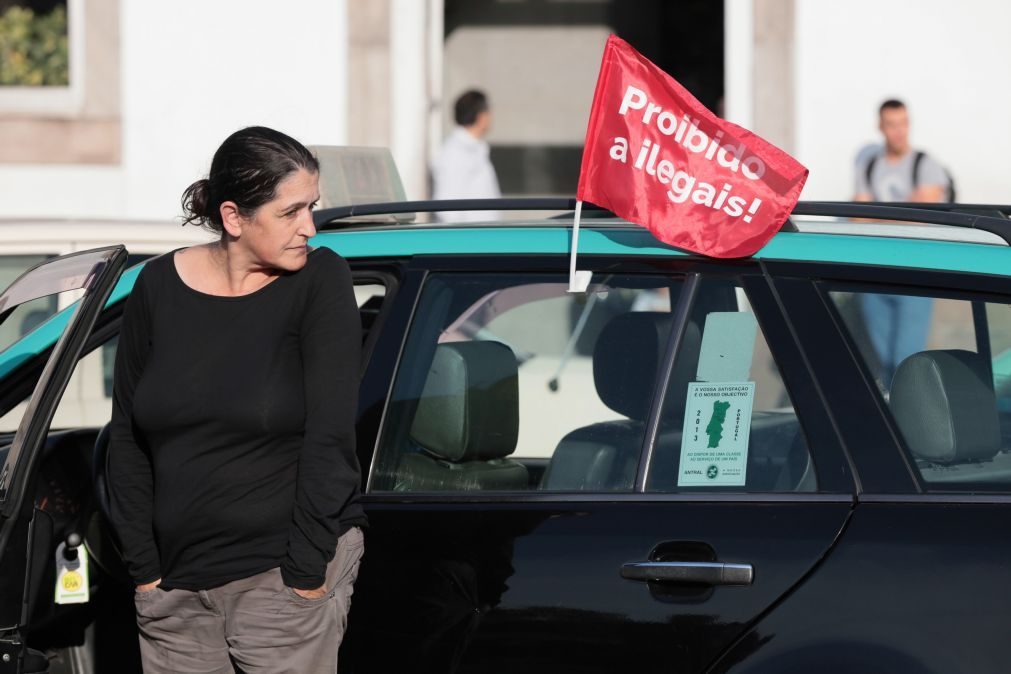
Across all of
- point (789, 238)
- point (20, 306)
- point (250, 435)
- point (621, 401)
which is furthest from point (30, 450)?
point (20, 306)

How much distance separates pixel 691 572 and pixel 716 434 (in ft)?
0.97

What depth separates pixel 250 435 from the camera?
8.50 ft

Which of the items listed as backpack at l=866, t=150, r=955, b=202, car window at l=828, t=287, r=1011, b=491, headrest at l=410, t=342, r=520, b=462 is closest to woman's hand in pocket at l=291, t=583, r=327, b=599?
headrest at l=410, t=342, r=520, b=462

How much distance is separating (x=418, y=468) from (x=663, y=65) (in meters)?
8.27

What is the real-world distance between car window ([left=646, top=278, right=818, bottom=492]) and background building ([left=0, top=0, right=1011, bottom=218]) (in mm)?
6549

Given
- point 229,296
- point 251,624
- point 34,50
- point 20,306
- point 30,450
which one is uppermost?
point 34,50

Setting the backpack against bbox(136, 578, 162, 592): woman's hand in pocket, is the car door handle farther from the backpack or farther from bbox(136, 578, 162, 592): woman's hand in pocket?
the backpack

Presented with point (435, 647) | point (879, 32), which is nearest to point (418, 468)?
point (435, 647)

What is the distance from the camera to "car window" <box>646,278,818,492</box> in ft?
9.16

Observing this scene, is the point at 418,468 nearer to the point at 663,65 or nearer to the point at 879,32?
the point at 879,32

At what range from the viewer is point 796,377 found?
2.76 metres

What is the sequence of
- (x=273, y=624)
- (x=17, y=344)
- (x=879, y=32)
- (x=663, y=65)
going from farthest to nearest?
(x=663, y=65) → (x=879, y=32) → (x=17, y=344) → (x=273, y=624)

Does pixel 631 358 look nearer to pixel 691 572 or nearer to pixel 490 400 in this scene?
pixel 490 400

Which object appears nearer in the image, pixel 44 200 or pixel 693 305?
pixel 693 305
